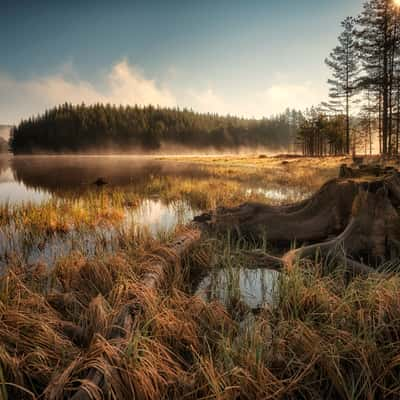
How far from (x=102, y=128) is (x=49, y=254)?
4825 inches

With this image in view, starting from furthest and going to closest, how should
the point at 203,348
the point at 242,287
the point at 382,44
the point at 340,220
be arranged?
the point at 382,44 → the point at 340,220 → the point at 242,287 → the point at 203,348

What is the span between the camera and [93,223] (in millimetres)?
8742

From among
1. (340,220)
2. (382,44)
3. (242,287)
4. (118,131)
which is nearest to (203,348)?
(242,287)

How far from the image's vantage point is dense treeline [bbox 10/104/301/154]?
116m

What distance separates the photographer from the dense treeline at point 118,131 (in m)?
116

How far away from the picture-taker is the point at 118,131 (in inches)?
4764

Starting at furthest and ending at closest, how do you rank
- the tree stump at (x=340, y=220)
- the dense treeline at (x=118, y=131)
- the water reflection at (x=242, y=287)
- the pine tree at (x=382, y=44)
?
the dense treeline at (x=118, y=131) → the pine tree at (x=382, y=44) → the tree stump at (x=340, y=220) → the water reflection at (x=242, y=287)

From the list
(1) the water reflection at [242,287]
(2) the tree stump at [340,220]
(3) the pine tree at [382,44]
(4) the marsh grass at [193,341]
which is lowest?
(1) the water reflection at [242,287]

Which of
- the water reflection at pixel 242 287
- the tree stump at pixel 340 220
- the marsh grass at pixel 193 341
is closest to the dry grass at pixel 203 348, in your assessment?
the marsh grass at pixel 193 341

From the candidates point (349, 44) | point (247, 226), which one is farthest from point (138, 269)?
point (349, 44)

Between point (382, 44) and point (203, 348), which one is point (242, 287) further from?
point (382, 44)

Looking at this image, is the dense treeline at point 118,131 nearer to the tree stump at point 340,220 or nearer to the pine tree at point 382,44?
the pine tree at point 382,44

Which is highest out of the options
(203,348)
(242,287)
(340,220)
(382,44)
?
(382,44)

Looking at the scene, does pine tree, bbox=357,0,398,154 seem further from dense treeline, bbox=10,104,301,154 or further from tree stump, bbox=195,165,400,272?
dense treeline, bbox=10,104,301,154
